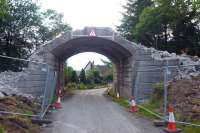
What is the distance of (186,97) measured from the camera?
15023 mm

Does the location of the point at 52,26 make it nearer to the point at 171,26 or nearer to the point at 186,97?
the point at 171,26

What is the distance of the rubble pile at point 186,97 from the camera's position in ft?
41.4

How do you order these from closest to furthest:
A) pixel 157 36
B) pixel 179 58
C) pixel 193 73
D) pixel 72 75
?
1. pixel 193 73
2. pixel 179 58
3. pixel 157 36
4. pixel 72 75

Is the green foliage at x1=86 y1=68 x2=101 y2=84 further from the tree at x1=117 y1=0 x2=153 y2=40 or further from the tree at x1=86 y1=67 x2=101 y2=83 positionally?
the tree at x1=117 y1=0 x2=153 y2=40

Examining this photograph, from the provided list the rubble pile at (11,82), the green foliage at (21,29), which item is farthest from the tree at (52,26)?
the rubble pile at (11,82)

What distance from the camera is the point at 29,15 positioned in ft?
125

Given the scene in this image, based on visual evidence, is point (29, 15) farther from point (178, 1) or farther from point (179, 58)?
point (179, 58)

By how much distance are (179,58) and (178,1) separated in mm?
17735

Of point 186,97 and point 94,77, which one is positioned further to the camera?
point 94,77

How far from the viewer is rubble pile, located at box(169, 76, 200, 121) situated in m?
12.6

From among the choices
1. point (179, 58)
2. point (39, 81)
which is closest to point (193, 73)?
point (179, 58)

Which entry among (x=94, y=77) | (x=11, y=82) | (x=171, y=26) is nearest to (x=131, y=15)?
(x=171, y=26)

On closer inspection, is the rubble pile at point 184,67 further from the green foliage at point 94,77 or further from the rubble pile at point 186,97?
the green foliage at point 94,77

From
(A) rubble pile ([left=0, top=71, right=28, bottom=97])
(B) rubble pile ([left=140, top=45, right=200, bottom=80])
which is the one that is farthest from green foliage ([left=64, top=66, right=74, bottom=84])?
(A) rubble pile ([left=0, top=71, right=28, bottom=97])
